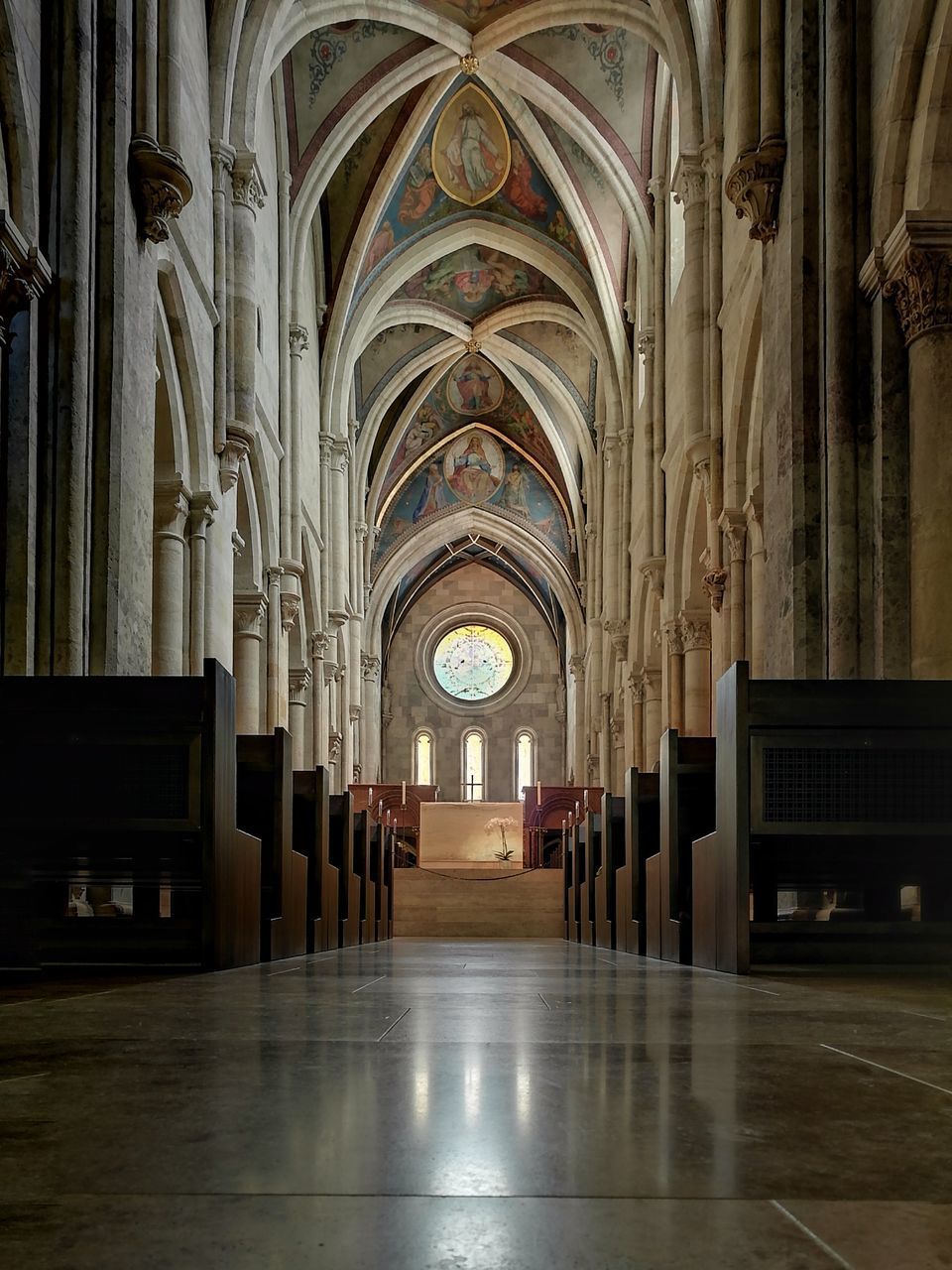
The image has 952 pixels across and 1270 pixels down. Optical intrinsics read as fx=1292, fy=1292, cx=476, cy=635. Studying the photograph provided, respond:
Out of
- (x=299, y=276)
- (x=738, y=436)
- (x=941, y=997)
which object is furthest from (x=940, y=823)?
(x=299, y=276)

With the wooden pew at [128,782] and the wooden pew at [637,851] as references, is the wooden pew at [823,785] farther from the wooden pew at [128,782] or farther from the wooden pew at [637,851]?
the wooden pew at [637,851]

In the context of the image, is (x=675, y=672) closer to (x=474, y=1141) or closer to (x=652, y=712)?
(x=652, y=712)

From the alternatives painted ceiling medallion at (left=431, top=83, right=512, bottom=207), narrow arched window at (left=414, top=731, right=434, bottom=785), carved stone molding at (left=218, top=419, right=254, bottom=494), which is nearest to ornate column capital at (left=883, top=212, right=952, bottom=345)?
carved stone molding at (left=218, top=419, right=254, bottom=494)

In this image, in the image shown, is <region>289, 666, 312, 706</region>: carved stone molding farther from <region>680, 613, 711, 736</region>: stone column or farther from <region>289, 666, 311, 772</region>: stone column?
<region>680, 613, 711, 736</region>: stone column

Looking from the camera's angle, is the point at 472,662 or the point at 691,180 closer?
the point at 691,180

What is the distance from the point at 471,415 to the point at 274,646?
50.6 feet

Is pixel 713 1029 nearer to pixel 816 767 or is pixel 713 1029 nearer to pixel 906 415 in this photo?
pixel 816 767

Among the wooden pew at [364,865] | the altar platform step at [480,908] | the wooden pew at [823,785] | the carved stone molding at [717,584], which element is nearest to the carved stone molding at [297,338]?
the altar platform step at [480,908]

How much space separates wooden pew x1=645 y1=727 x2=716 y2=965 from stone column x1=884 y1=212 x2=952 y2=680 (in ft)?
6.24

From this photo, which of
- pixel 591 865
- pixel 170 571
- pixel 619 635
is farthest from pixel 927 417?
pixel 619 635

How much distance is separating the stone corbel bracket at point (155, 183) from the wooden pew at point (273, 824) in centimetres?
502

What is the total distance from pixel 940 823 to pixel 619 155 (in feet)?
54.3

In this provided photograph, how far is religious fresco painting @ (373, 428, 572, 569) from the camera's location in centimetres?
3281

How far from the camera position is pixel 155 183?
30.8 ft
